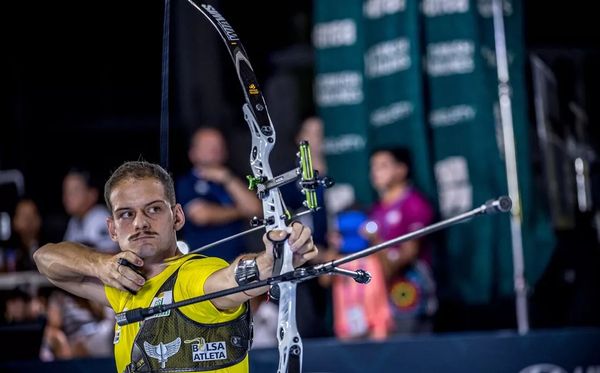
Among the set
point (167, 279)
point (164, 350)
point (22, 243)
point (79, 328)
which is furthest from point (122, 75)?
point (164, 350)

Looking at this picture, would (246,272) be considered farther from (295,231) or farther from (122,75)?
(122,75)

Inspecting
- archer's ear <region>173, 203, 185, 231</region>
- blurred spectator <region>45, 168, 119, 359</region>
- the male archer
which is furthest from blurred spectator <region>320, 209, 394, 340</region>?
the male archer

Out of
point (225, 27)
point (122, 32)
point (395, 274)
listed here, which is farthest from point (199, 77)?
point (225, 27)

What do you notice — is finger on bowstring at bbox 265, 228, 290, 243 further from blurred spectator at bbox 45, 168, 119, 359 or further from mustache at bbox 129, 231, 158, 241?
blurred spectator at bbox 45, 168, 119, 359

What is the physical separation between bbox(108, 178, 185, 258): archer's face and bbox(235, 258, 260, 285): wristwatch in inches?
16.5

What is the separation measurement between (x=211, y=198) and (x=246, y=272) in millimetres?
3645

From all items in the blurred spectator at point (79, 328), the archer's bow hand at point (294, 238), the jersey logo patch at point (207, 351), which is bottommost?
the jersey logo patch at point (207, 351)

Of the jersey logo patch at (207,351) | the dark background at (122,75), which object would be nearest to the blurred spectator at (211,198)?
the dark background at (122,75)

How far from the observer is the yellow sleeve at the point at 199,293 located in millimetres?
3762

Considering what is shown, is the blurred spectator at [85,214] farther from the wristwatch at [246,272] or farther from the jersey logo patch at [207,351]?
the wristwatch at [246,272]

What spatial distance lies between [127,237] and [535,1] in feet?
19.3

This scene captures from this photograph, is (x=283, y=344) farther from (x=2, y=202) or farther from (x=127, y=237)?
(x=2, y=202)

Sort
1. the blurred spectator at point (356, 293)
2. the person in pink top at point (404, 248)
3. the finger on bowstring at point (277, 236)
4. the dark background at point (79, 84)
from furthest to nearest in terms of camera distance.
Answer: the dark background at point (79, 84), the blurred spectator at point (356, 293), the person in pink top at point (404, 248), the finger on bowstring at point (277, 236)

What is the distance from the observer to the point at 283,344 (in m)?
3.96
